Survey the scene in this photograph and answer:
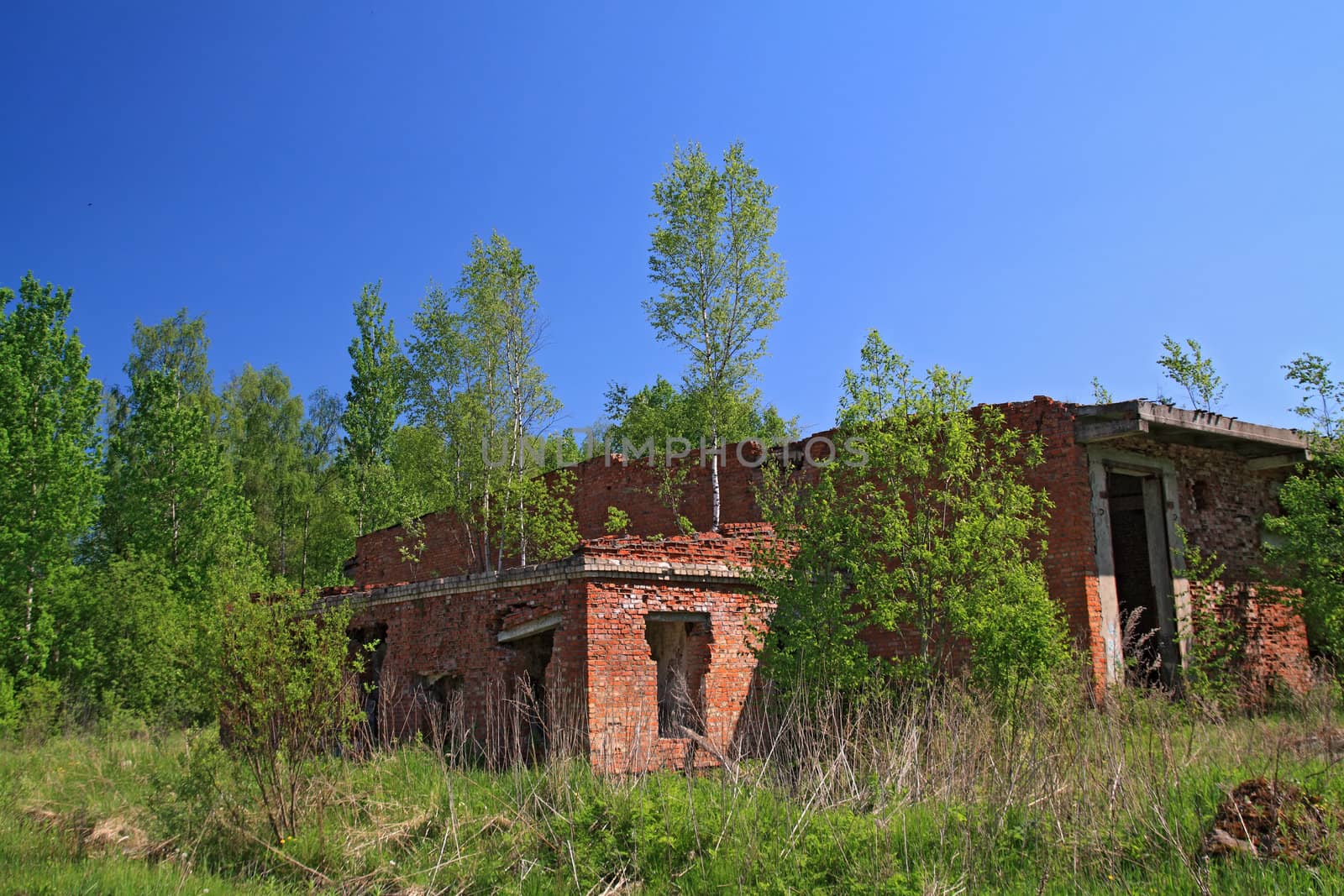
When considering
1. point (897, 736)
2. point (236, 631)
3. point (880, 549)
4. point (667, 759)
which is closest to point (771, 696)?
point (667, 759)

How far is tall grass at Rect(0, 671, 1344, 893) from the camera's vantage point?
6547 millimetres

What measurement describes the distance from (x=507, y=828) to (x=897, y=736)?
135 inches

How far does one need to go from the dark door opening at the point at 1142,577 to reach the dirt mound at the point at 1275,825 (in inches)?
78.0

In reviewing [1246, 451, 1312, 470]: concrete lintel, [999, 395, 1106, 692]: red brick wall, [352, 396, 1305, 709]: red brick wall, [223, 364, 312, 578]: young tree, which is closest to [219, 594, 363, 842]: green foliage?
[352, 396, 1305, 709]: red brick wall

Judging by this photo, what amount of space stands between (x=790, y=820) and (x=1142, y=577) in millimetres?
14784

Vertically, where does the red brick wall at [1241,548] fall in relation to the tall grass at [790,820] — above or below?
above

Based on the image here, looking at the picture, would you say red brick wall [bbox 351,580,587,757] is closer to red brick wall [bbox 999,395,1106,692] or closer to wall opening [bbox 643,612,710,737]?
wall opening [bbox 643,612,710,737]

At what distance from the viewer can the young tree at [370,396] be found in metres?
32.0

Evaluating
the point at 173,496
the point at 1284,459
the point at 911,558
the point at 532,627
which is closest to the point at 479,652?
the point at 532,627

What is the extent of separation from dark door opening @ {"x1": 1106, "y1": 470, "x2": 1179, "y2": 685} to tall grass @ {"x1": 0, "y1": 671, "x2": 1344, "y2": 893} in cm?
155

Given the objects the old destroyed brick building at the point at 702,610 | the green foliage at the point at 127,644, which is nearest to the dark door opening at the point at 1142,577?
the old destroyed brick building at the point at 702,610

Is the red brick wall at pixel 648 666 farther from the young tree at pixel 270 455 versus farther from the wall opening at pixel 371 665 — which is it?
the young tree at pixel 270 455

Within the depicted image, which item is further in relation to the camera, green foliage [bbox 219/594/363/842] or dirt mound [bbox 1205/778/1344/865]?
green foliage [bbox 219/594/363/842]

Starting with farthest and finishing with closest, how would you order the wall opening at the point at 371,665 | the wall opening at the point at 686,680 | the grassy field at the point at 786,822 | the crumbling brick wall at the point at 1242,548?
1. the wall opening at the point at 371,665
2. the crumbling brick wall at the point at 1242,548
3. the wall opening at the point at 686,680
4. the grassy field at the point at 786,822
